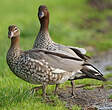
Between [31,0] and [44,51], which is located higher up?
[31,0]

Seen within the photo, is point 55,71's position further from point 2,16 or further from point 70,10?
point 70,10

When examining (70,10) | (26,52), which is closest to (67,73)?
(26,52)

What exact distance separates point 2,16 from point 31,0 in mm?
5105

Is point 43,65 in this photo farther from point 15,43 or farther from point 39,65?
point 15,43

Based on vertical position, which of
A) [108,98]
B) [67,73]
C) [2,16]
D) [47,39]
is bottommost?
[108,98]

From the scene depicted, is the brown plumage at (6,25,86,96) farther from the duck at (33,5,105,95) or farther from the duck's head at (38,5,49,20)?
the duck's head at (38,5,49,20)

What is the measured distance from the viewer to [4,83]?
25.3ft

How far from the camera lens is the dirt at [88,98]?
6540mm

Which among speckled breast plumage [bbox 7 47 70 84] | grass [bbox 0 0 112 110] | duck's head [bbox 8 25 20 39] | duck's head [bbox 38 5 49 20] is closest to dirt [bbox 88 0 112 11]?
grass [bbox 0 0 112 110]

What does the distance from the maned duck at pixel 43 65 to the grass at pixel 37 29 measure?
30 cm

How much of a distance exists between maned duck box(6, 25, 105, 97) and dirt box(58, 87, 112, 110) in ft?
1.30

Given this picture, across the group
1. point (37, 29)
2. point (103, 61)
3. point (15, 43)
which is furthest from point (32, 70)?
point (37, 29)

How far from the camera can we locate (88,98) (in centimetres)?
702

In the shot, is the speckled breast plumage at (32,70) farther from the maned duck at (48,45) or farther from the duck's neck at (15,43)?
the maned duck at (48,45)
